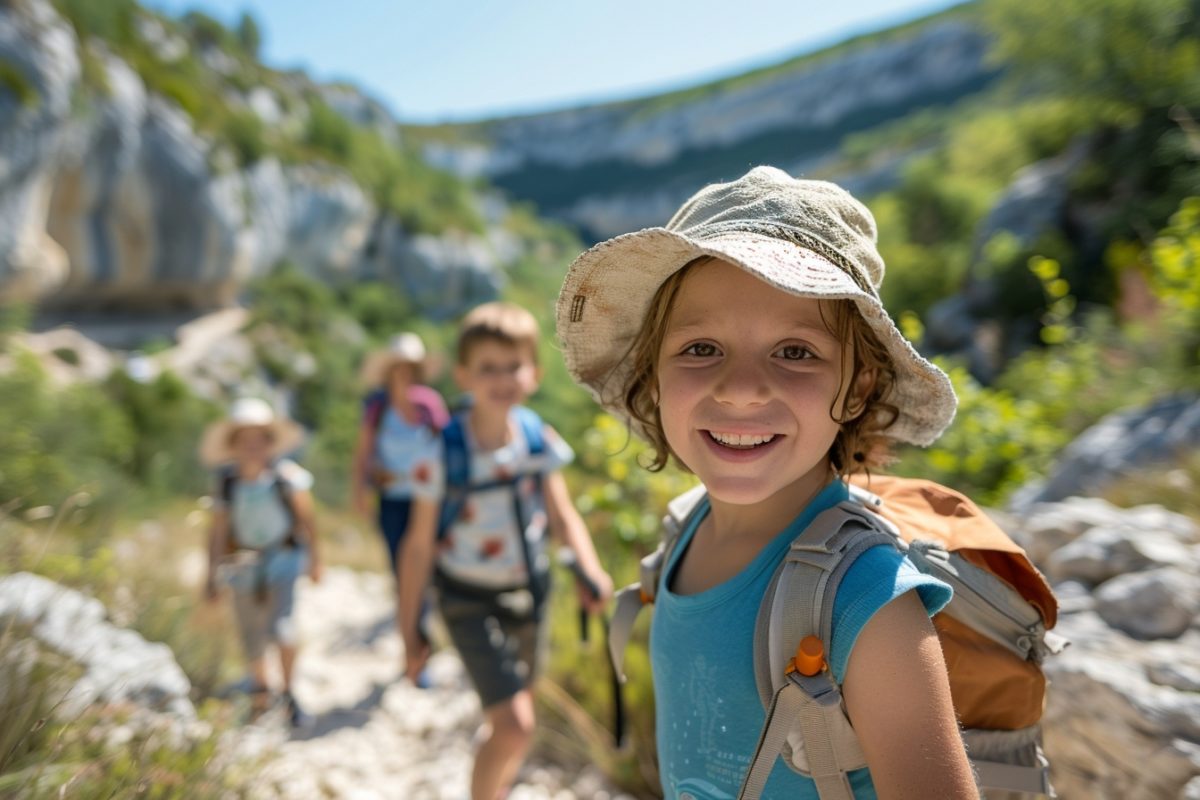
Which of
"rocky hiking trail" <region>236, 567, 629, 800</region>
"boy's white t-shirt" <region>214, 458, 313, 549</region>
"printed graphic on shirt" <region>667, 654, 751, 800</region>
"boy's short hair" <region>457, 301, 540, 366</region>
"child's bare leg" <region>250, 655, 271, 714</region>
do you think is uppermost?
"boy's short hair" <region>457, 301, 540, 366</region>

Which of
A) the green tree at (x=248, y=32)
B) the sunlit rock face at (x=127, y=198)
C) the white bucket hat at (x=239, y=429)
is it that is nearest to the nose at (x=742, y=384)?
the white bucket hat at (x=239, y=429)

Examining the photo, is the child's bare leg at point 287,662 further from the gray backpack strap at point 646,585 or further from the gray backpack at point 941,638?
the gray backpack at point 941,638

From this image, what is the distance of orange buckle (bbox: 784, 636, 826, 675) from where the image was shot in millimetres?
706

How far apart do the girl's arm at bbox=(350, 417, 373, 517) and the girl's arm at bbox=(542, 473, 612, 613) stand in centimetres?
149

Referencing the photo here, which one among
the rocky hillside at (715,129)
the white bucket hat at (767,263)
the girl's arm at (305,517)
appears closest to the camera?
the white bucket hat at (767,263)

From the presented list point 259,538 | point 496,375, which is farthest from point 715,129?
point 496,375

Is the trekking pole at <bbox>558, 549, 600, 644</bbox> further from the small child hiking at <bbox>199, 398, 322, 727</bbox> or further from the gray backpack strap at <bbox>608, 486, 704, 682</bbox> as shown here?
the small child hiking at <bbox>199, 398, 322, 727</bbox>

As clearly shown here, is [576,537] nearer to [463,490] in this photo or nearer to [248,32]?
[463,490]

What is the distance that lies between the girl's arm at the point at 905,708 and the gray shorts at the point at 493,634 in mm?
1426

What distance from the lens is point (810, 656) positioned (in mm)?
707

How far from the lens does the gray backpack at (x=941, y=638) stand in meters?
0.71

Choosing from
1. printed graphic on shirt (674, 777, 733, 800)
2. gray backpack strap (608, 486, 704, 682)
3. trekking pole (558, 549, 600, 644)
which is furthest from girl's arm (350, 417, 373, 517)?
printed graphic on shirt (674, 777, 733, 800)

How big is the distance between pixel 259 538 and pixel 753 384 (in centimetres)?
282

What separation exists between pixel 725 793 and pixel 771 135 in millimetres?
86587
